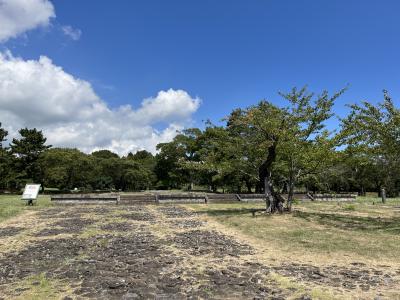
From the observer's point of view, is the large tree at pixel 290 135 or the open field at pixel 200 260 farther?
the large tree at pixel 290 135

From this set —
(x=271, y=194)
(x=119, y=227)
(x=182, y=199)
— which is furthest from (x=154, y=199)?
(x=119, y=227)

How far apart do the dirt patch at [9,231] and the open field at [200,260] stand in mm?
37

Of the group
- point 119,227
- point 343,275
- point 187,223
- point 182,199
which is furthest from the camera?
point 182,199

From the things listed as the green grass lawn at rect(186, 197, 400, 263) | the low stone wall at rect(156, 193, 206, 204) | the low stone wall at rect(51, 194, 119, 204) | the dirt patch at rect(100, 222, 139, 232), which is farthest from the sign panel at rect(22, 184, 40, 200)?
the green grass lawn at rect(186, 197, 400, 263)

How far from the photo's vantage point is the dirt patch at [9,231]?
47.6 feet

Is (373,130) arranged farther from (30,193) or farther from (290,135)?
(30,193)

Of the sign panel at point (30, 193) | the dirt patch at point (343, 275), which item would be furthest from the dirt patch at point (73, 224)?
the dirt patch at point (343, 275)

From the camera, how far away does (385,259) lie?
10039mm

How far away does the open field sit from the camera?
289 inches

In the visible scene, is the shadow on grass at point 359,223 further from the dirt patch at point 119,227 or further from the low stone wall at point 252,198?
the low stone wall at point 252,198

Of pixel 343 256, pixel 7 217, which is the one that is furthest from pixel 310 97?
pixel 7 217

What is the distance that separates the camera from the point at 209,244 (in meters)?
12.6

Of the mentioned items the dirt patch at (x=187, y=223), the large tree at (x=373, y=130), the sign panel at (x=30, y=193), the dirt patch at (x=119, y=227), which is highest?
the large tree at (x=373, y=130)

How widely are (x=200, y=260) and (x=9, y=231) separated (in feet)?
31.5
